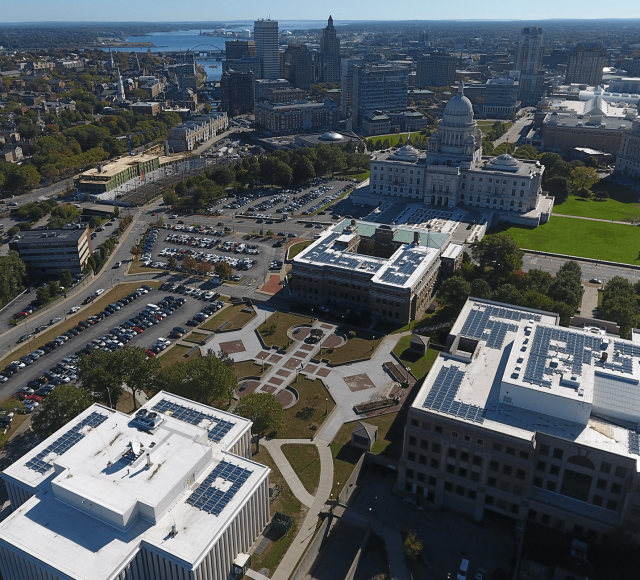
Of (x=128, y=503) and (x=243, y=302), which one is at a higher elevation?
(x=128, y=503)

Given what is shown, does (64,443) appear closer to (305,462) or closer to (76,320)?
(305,462)

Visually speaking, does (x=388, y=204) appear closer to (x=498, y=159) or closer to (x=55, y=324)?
(x=498, y=159)

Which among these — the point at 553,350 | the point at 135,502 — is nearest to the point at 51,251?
the point at 135,502

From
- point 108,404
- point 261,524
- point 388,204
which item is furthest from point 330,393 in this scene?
point 388,204

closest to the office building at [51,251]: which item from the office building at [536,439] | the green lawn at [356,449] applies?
the green lawn at [356,449]

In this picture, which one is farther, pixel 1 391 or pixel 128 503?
pixel 1 391

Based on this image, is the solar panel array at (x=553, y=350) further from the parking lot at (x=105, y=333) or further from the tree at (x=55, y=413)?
the parking lot at (x=105, y=333)

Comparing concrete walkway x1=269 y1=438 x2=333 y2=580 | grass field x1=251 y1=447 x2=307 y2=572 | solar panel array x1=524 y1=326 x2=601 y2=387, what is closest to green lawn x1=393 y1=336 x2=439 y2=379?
solar panel array x1=524 y1=326 x2=601 y2=387
